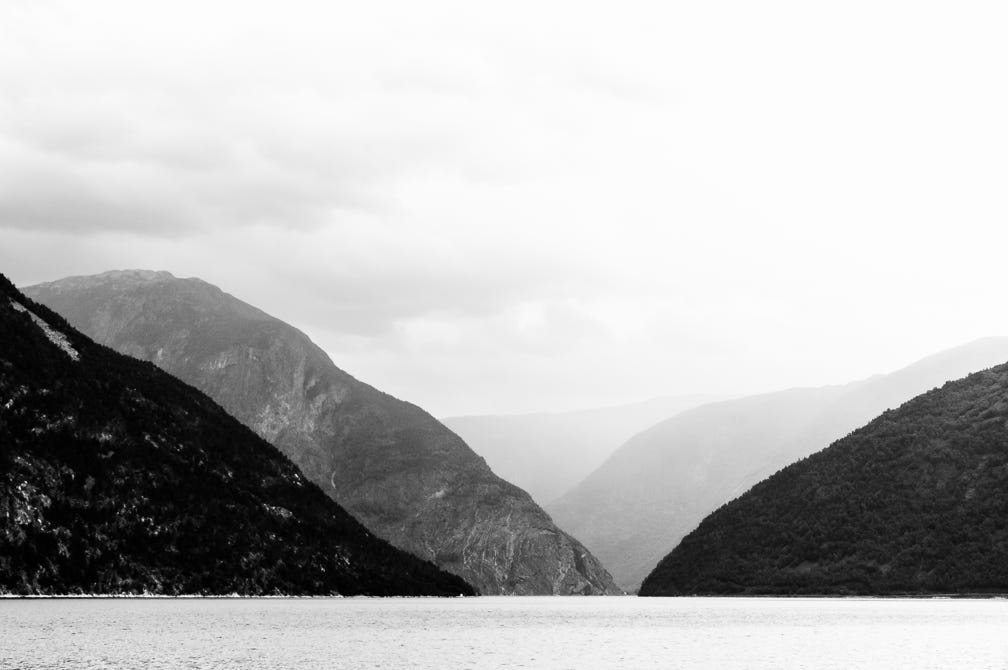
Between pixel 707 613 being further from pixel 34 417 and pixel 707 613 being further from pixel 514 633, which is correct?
pixel 34 417

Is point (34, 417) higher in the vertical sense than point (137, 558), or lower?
higher

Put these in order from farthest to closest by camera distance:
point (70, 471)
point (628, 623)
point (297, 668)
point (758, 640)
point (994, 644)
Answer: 1. point (70, 471)
2. point (628, 623)
3. point (758, 640)
4. point (994, 644)
5. point (297, 668)

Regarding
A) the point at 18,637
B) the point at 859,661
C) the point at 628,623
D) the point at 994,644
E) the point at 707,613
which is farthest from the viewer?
the point at 707,613

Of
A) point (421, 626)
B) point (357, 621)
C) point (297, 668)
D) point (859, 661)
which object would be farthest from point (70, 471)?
point (859, 661)

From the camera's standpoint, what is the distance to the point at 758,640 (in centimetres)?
11206

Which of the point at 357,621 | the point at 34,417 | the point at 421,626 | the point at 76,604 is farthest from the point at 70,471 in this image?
the point at 421,626

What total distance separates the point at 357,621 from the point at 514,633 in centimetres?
3004

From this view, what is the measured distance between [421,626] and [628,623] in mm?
35395

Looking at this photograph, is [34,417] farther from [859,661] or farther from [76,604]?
[859,661]

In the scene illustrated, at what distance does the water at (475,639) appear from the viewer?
3278 inches

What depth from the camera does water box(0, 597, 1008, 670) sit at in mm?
83250

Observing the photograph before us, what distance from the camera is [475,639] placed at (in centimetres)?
11669

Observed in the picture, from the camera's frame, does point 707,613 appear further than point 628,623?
Yes

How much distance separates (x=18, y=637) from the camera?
93.3 metres
